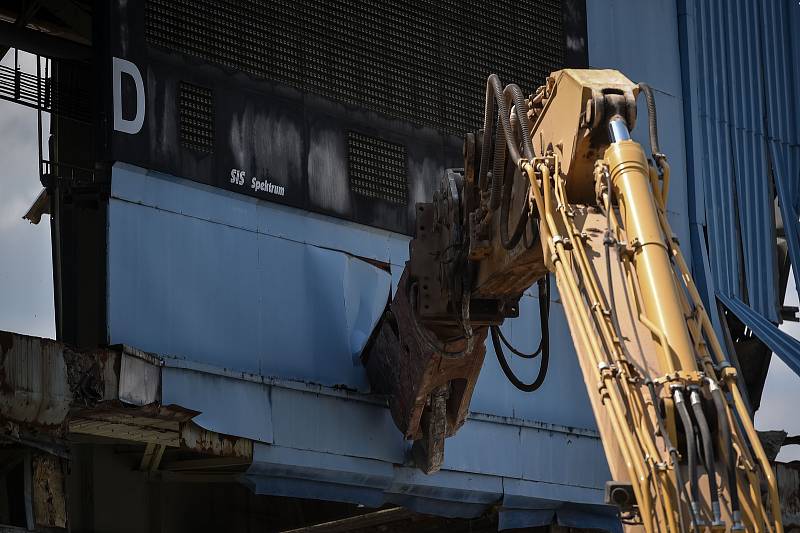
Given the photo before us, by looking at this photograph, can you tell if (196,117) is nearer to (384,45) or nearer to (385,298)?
(384,45)

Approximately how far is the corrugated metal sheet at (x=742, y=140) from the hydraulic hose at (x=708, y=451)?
12.4m

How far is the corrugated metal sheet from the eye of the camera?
21766 mm

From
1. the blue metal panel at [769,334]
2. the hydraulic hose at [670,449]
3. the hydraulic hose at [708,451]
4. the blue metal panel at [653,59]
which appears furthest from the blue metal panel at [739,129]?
the hydraulic hose at [708,451]

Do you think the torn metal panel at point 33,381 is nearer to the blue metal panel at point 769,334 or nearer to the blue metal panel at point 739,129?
the blue metal panel at point 769,334

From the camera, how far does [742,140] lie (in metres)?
22.2

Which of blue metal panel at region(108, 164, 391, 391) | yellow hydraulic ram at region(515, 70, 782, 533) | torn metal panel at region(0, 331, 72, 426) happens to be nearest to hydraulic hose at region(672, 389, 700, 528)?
yellow hydraulic ram at region(515, 70, 782, 533)

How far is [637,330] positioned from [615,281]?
0.45 metres

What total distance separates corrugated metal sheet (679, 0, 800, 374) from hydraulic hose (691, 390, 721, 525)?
490 inches

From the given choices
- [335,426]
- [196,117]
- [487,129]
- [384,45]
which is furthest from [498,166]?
[384,45]

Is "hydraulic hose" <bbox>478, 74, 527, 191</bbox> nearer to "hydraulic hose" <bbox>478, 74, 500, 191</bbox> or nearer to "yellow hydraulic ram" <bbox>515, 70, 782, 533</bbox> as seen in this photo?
"hydraulic hose" <bbox>478, 74, 500, 191</bbox>

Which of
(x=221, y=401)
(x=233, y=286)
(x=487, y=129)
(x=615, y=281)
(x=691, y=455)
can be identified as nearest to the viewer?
(x=691, y=455)

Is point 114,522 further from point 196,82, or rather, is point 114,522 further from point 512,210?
point 512,210

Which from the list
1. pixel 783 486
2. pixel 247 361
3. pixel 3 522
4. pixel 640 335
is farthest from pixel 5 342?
pixel 783 486

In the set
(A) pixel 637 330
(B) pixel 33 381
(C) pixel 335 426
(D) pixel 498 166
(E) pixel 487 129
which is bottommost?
(A) pixel 637 330
